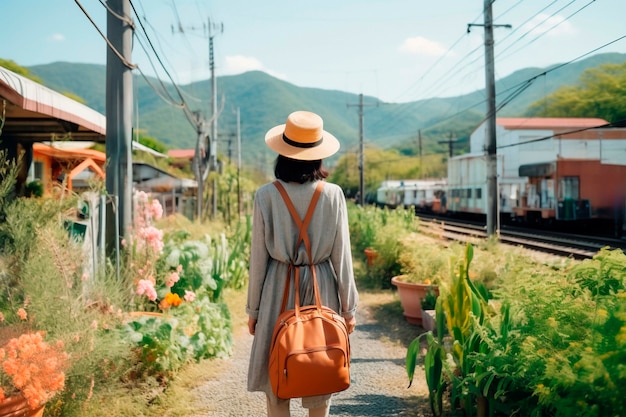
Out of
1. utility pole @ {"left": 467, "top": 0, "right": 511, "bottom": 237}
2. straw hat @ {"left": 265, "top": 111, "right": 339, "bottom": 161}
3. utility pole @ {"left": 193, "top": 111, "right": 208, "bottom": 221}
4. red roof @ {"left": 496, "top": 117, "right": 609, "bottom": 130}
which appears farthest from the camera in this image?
red roof @ {"left": 496, "top": 117, "right": 609, "bottom": 130}

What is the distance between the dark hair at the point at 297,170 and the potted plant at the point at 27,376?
146 centimetres

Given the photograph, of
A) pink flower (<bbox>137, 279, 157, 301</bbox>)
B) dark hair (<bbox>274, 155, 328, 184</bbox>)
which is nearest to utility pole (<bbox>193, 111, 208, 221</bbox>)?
pink flower (<bbox>137, 279, 157, 301</bbox>)

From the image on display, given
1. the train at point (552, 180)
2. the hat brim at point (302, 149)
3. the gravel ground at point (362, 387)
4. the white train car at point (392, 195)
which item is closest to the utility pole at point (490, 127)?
the train at point (552, 180)

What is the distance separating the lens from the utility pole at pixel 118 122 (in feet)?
18.9

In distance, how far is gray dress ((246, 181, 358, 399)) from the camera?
2818mm

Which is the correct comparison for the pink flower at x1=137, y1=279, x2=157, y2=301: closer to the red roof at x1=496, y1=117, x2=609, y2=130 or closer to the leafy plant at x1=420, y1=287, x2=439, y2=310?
the leafy plant at x1=420, y1=287, x2=439, y2=310

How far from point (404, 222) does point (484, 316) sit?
409 inches

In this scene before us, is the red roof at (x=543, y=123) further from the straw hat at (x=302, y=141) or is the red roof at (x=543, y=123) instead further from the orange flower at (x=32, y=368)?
the orange flower at (x=32, y=368)

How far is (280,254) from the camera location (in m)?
2.79

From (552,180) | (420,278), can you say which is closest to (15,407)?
(420,278)

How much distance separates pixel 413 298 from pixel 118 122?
151 inches

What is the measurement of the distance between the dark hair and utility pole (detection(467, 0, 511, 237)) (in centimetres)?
1343

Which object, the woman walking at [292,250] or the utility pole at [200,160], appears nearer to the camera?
the woman walking at [292,250]

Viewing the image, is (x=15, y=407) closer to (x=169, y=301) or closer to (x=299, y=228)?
(x=299, y=228)
